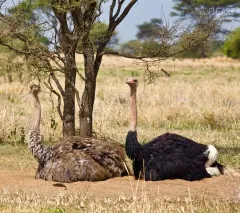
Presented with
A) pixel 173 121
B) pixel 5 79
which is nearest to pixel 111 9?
pixel 173 121

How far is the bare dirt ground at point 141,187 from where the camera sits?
7410mm

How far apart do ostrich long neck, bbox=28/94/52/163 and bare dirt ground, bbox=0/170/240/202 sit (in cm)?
28

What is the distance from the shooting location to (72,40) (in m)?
10.6

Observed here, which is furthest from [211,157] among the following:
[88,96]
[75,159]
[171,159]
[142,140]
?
[142,140]

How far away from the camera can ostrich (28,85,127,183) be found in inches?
344

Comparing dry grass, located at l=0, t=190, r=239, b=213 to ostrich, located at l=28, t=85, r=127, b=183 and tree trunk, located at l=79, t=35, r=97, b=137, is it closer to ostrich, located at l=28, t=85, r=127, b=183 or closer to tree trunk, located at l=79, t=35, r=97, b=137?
ostrich, located at l=28, t=85, r=127, b=183

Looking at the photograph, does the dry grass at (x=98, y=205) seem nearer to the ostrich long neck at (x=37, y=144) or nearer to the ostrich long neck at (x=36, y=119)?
the ostrich long neck at (x=37, y=144)

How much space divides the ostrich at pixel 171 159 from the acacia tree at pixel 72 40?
1.62 meters

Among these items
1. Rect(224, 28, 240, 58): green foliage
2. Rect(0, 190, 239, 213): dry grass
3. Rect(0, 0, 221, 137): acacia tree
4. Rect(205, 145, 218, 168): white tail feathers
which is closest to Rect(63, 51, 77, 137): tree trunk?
Rect(0, 0, 221, 137): acacia tree

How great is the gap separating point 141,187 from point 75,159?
3.85ft

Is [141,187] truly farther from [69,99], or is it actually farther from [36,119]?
[69,99]

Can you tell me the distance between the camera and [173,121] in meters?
15.0

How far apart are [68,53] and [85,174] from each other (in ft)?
7.57

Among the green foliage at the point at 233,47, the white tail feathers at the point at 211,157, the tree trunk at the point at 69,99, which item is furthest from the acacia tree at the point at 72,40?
the green foliage at the point at 233,47
